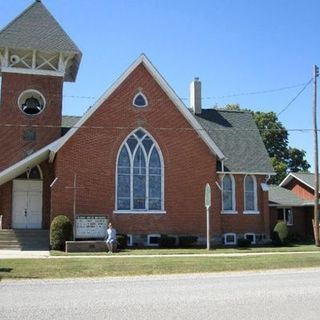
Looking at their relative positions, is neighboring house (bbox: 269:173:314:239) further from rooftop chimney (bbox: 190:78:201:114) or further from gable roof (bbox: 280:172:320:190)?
rooftop chimney (bbox: 190:78:201:114)

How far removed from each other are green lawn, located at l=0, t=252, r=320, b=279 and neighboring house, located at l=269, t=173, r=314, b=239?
16265 mm

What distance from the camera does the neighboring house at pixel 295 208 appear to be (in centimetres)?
3662

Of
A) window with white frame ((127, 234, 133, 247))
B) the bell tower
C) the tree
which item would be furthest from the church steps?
the tree

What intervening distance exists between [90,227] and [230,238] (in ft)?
28.6

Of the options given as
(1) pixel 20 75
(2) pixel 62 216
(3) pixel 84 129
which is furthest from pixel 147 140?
(1) pixel 20 75

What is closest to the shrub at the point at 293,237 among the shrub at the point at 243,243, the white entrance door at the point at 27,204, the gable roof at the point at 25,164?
the shrub at the point at 243,243

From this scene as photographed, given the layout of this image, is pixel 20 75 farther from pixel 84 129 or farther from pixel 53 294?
pixel 53 294

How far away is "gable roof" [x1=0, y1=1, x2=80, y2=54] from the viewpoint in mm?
29453

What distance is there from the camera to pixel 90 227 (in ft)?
85.4

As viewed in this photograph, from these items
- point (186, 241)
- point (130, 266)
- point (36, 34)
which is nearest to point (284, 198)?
point (186, 241)

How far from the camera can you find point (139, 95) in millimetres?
28297

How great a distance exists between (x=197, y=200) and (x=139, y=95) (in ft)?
21.4

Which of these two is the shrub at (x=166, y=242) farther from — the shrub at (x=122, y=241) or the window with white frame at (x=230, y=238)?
the window with white frame at (x=230, y=238)

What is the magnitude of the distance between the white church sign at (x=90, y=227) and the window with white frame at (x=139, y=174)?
1584 mm
